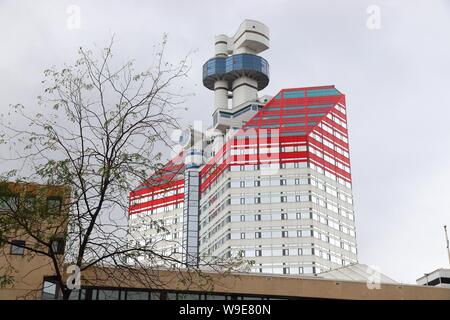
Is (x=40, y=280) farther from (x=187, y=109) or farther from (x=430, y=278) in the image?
(x=430, y=278)

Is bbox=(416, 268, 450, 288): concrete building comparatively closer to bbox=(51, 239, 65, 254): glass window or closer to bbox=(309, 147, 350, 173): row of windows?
bbox=(309, 147, 350, 173): row of windows

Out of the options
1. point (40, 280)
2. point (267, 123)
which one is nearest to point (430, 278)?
point (267, 123)

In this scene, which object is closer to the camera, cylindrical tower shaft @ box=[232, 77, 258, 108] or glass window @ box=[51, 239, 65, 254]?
glass window @ box=[51, 239, 65, 254]

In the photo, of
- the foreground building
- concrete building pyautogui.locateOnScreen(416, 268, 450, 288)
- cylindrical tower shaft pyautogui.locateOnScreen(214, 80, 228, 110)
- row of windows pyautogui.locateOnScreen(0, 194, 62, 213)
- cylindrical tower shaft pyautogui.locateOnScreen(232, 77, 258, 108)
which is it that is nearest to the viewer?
row of windows pyautogui.locateOnScreen(0, 194, 62, 213)

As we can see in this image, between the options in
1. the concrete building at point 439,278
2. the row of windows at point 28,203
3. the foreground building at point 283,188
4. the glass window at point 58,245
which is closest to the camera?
the row of windows at point 28,203

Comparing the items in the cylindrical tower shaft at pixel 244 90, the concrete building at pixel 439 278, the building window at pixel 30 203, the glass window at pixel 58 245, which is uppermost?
the cylindrical tower shaft at pixel 244 90

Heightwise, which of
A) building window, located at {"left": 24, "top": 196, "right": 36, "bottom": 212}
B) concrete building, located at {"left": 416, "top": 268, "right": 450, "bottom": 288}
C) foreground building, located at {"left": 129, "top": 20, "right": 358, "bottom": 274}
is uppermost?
foreground building, located at {"left": 129, "top": 20, "right": 358, "bottom": 274}

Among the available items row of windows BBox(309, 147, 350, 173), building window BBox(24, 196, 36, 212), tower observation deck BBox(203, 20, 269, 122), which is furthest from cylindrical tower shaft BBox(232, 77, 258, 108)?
building window BBox(24, 196, 36, 212)

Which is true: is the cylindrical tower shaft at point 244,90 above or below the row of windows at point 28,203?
above

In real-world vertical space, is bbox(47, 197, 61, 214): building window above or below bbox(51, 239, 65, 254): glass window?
above

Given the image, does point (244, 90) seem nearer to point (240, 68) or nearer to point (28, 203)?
point (240, 68)

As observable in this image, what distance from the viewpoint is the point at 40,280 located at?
3167 cm

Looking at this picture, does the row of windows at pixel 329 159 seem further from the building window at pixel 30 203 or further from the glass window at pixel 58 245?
the building window at pixel 30 203

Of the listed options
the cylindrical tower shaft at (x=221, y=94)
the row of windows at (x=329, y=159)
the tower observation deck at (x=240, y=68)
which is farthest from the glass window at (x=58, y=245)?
the cylindrical tower shaft at (x=221, y=94)
